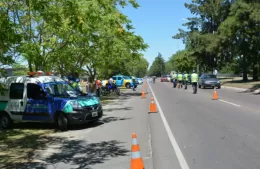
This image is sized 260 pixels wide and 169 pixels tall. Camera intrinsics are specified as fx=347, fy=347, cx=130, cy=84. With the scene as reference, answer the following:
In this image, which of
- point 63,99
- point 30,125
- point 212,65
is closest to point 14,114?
point 30,125

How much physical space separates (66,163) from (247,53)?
41.9 metres

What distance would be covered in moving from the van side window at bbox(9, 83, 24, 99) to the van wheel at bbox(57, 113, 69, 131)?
1755 mm

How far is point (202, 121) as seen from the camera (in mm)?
11852

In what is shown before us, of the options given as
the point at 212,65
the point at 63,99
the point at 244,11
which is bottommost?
the point at 63,99

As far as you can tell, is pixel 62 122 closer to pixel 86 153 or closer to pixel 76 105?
pixel 76 105

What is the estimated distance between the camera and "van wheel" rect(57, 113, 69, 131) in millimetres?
11453

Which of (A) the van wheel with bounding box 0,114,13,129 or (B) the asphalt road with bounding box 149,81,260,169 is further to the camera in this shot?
(A) the van wheel with bounding box 0,114,13,129

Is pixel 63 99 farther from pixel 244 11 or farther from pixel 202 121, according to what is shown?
pixel 244 11

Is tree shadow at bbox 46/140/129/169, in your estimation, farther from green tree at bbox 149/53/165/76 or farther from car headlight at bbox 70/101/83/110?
green tree at bbox 149/53/165/76

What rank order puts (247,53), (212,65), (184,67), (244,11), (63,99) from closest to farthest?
1. (63,99)
2. (244,11)
3. (247,53)
4. (212,65)
5. (184,67)

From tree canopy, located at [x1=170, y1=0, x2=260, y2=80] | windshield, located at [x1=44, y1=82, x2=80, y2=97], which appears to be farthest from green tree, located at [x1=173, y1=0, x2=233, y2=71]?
windshield, located at [x1=44, y1=82, x2=80, y2=97]

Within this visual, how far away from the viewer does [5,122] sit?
12.7 m

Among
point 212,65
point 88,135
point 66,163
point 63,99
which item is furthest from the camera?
point 212,65

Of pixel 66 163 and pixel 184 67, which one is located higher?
pixel 184 67
